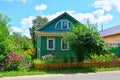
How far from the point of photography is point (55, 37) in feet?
92.1

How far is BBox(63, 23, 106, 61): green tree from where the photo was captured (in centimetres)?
1986

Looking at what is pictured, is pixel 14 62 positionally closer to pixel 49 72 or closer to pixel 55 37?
pixel 49 72

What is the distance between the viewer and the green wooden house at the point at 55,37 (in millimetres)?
27688

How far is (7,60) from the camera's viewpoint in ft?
61.8

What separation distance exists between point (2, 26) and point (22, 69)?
19.6 ft

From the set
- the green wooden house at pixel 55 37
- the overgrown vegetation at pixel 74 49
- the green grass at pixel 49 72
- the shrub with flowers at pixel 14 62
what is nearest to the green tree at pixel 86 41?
the overgrown vegetation at pixel 74 49

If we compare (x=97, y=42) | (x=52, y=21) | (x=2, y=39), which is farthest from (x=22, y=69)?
(x=52, y=21)

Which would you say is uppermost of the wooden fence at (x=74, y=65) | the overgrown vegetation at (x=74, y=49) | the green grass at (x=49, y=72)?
the overgrown vegetation at (x=74, y=49)

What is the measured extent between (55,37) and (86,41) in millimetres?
8631

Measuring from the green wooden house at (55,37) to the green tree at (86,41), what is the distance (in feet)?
20.6

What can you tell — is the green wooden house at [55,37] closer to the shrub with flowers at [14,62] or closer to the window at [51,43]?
the window at [51,43]

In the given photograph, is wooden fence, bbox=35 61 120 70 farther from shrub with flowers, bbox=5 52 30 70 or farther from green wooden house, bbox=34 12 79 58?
green wooden house, bbox=34 12 79 58

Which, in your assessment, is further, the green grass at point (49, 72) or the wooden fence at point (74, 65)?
the wooden fence at point (74, 65)

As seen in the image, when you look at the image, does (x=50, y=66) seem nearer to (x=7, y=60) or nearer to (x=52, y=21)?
(x=7, y=60)
